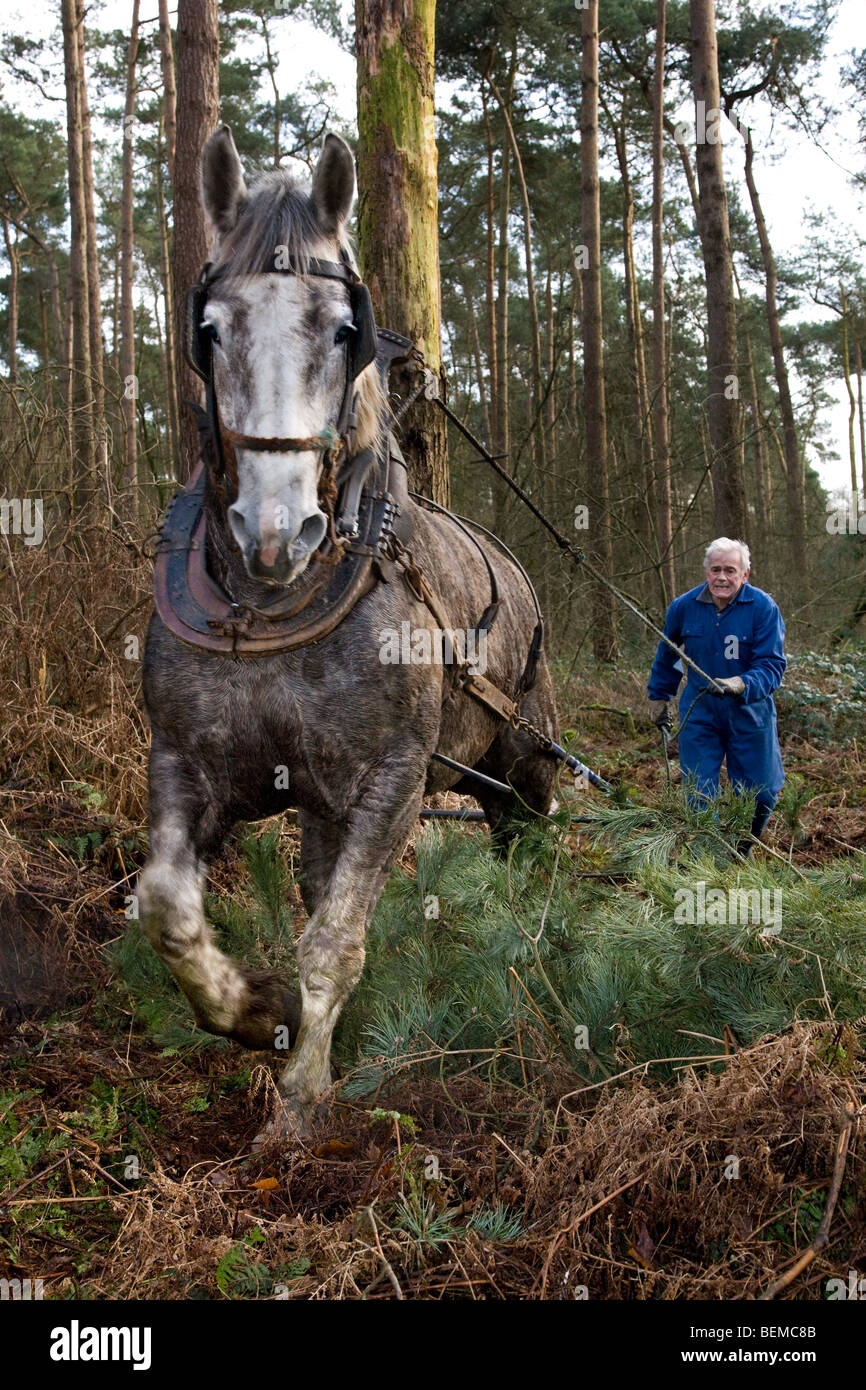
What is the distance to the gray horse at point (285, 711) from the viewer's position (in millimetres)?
2949

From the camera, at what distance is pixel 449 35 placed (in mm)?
18250

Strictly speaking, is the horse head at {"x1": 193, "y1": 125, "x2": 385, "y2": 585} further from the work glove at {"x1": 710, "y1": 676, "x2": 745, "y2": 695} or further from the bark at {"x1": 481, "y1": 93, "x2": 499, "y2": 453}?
the bark at {"x1": 481, "y1": 93, "x2": 499, "y2": 453}

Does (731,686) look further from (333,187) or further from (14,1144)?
(14,1144)

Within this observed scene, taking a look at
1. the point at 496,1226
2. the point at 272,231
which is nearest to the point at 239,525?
the point at 272,231

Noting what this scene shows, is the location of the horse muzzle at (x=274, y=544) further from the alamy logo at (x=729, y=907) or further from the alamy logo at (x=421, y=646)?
the alamy logo at (x=729, y=907)

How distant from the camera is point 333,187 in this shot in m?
3.21

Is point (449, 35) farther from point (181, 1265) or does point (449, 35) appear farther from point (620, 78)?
point (181, 1265)

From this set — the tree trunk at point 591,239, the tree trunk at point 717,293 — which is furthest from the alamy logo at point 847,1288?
the tree trunk at point 591,239

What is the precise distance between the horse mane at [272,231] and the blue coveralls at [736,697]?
10.3 feet

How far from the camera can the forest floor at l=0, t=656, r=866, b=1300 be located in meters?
2.39

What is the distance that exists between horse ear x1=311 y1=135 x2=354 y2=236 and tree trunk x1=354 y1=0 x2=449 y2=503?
215 cm

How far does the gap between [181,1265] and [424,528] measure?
2.50m

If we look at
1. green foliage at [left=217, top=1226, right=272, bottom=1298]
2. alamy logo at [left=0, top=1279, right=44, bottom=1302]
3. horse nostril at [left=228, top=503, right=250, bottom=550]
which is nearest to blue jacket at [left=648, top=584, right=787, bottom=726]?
horse nostril at [left=228, top=503, right=250, bottom=550]

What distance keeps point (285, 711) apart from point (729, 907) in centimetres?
136
